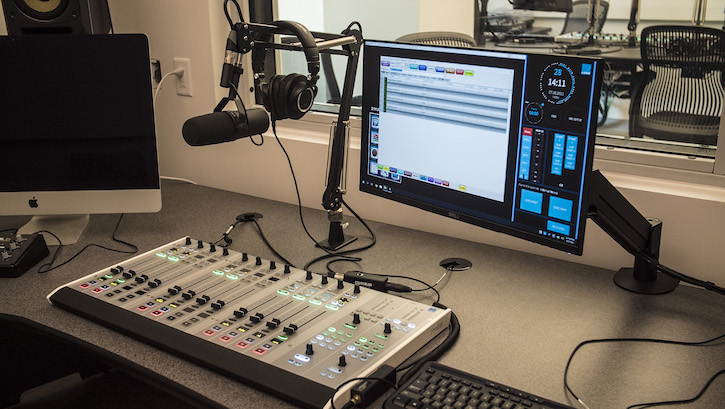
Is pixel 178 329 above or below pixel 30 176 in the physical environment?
A: below

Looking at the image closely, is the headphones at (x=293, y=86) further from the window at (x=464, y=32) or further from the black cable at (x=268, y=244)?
the black cable at (x=268, y=244)

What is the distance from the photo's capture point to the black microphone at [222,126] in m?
1.24

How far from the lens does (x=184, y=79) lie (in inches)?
82.1

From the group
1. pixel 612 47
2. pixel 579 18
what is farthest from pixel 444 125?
pixel 579 18

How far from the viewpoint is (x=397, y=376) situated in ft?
3.48

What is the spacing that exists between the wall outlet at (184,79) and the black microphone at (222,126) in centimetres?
78

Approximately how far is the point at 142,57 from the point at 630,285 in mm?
1288

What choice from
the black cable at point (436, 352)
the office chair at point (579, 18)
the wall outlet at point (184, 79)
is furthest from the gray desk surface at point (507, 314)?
the office chair at point (579, 18)

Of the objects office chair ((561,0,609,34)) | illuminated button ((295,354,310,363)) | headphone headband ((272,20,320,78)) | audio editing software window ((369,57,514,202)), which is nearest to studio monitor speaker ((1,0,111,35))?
headphone headband ((272,20,320,78))

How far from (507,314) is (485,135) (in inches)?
14.0

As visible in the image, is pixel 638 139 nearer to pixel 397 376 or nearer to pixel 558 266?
pixel 558 266

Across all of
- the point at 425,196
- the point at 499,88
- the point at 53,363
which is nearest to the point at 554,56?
the point at 499,88

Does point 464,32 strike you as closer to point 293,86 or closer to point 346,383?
point 293,86

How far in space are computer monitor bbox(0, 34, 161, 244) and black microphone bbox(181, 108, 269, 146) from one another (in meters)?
0.44
